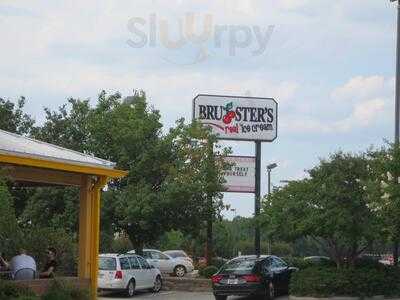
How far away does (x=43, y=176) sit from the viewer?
17.1 meters

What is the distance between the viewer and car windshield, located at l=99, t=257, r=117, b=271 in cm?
2695

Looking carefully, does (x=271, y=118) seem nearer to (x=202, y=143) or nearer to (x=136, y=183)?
(x=202, y=143)

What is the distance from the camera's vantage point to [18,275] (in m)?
16.7

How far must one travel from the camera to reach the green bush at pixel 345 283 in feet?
81.5

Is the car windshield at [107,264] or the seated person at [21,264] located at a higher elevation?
the seated person at [21,264]

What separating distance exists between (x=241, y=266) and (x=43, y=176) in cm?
1034

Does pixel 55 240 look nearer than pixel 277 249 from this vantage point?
Yes

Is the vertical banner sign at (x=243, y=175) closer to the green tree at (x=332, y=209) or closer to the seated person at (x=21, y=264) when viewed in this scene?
the green tree at (x=332, y=209)

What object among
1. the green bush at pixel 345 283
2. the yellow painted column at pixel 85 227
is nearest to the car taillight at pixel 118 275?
the green bush at pixel 345 283

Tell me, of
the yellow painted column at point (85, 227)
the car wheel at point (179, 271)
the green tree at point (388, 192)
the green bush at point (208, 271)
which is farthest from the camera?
the car wheel at point (179, 271)

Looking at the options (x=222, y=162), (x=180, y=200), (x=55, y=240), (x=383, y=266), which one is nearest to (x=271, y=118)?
(x=222, y=162)

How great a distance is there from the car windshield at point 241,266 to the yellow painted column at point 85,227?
8564 mm

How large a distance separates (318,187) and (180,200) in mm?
8125

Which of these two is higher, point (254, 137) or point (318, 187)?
point (254, 137)
